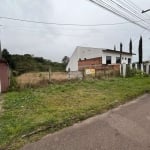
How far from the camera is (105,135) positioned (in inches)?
258

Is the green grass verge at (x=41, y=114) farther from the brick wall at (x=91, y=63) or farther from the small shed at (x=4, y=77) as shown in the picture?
the brick wall at (x=91, y=63)

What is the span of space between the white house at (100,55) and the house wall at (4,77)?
82.6 feet

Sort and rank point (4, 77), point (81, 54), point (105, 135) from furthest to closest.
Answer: point (81, 54)
point (4, 77)
point (105, 135)

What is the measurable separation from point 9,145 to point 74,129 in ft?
6.65

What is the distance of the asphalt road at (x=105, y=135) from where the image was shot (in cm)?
573

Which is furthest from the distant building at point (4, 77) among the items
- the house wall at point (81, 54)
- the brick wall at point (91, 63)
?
the house wall at point (81, 54)

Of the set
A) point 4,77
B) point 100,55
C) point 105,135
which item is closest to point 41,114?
point 105,135

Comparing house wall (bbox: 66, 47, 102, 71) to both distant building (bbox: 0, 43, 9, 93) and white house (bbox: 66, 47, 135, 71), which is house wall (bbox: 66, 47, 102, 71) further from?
distant building (bbox: 0, 43, 9, 93)

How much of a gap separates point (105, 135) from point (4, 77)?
10825 millimetres

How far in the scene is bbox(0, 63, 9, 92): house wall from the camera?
15559 millimetres

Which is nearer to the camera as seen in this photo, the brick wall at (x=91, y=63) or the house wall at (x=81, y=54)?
the brick wall at (x=91, y=63)

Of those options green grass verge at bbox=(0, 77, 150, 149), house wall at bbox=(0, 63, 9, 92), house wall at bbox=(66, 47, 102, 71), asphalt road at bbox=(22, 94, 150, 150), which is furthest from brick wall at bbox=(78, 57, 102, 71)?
asphalt road at bbox=(22, 94, 150, 150)

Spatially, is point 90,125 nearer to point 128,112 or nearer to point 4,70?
point 128,112

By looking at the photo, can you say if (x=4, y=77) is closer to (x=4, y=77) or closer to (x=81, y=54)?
(x=4, y=77)
